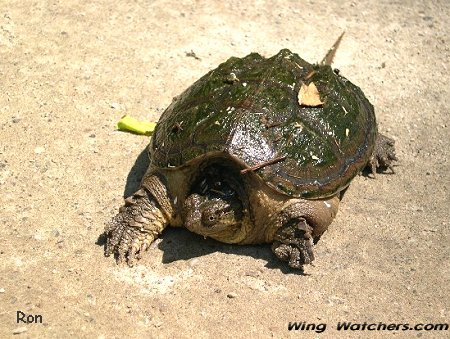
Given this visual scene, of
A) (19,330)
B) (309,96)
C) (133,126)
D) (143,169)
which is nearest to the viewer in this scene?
(19,330)

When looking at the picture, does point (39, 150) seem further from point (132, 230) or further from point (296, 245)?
point (296, 245)

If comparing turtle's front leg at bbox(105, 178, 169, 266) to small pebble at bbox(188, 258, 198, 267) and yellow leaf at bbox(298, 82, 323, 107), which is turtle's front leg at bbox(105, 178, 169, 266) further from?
yellow leaf at bbox(298, 82, 323, 107)

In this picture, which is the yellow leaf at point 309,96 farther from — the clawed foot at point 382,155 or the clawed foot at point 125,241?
the clawed foot at point 125,241

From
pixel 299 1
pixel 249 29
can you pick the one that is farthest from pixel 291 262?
pixel 299 1

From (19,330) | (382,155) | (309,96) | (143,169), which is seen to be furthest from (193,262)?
(382,155)

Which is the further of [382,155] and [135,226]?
[382,155]
